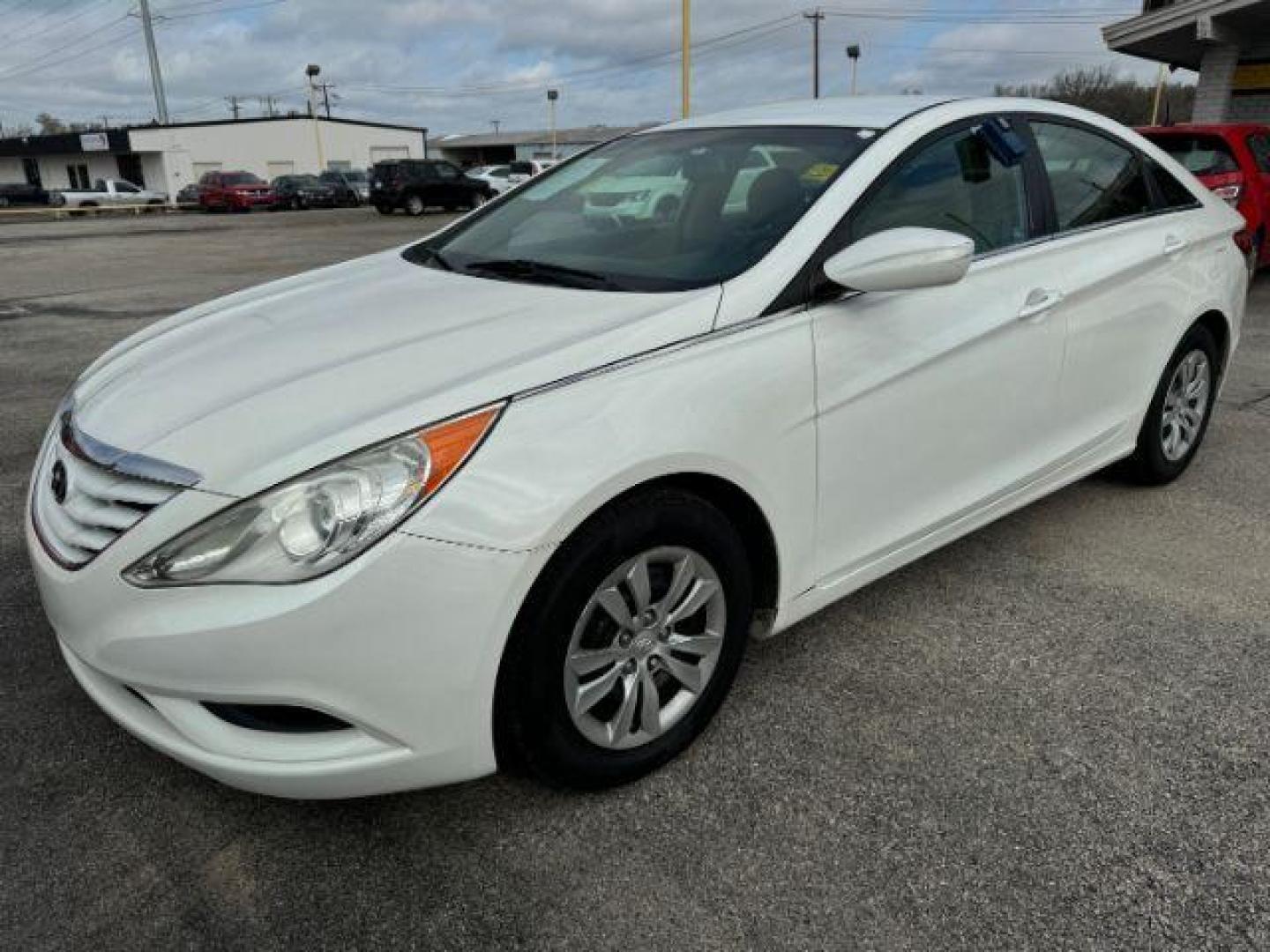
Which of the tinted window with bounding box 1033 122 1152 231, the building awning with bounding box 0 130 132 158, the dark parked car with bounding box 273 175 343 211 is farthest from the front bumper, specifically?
the building awning with bounding box 0 130 132 158

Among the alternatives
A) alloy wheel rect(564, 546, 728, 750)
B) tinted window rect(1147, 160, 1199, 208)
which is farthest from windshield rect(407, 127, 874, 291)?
tinted window rect(1147, 160, 1199, 208)

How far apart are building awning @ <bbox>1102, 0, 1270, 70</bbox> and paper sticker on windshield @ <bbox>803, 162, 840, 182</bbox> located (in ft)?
45.9

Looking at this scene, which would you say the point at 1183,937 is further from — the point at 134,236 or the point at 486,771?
the point at 134,236

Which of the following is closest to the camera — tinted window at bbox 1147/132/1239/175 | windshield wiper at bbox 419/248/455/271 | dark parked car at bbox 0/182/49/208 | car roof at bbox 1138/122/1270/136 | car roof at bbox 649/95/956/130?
car roof at bbox 649/95/956/130

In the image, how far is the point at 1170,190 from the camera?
3.84 m

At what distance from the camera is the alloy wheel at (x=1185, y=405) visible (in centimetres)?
394

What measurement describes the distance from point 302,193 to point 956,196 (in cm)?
3870

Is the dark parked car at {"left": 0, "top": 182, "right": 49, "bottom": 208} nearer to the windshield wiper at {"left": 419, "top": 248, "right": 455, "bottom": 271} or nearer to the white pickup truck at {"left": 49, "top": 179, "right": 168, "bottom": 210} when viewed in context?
the white pickup truck at {"left": 49, "top": 179, "right": 168, "bottom": 210}

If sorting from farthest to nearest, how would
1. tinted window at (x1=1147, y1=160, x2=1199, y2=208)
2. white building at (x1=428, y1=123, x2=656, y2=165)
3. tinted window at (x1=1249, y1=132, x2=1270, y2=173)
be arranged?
white building at (x1=428, y1=123, x2=656, y2=165) < tinted window at (x1=1249, y1=132, x2=1270, y2=173) < tinted window at (x1=1147, y1=160, x2=1199, y2=208)

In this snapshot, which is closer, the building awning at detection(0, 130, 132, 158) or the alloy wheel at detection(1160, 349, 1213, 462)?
the alloy wheel at detection(1160, 349, 1213, 462)

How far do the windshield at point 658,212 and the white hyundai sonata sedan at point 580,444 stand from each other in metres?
0.02

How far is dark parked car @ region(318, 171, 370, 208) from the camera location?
39.1 meters

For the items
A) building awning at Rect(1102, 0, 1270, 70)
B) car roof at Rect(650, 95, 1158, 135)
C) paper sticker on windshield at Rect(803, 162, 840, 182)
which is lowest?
paper sticker on windshield at Rect(803, 162, 840, 182)

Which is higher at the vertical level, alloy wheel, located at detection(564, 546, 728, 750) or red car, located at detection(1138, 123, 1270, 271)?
red car, located at detection(1138, 123, 1270, 271)
